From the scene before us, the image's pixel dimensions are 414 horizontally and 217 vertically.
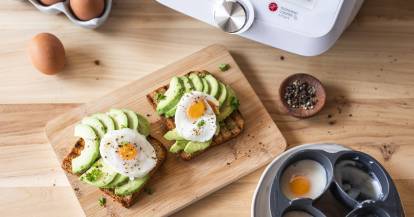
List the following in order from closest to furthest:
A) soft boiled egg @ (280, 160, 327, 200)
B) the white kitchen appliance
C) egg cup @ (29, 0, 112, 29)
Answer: the white kitchen appliance, soft boiled egg @ (280, 160, 327, 200), egg cup @ (29, 0, 112, 29)

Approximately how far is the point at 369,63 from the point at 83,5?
1.08 meters

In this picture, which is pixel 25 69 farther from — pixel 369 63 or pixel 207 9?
pixel 369 63

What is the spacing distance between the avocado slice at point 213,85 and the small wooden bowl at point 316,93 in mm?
231

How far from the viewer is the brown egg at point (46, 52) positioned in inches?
89.7

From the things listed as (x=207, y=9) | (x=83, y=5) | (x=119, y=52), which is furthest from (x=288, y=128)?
(x=83, y=5)

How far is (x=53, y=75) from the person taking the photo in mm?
2383

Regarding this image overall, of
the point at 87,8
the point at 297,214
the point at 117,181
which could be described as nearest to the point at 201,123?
the point at 117,181

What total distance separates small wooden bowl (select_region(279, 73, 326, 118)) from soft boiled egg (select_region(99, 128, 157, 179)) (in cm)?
52

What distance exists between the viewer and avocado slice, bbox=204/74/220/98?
90.0 inches

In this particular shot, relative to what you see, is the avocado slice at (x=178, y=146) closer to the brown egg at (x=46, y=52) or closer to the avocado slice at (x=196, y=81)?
the avocado slice at (x=196, y=81)

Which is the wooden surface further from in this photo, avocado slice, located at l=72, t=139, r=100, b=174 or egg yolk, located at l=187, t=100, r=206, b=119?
egg yolk, located at l=187, t=100, r=206, b=119

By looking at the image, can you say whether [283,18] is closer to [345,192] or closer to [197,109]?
[197,109]

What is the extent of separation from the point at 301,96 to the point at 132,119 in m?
0.62

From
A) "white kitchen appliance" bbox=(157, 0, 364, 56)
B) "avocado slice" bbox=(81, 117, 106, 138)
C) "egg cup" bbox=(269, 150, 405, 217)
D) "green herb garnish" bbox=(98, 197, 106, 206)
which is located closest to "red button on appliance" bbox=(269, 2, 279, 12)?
"white kitchen appliance" bbox=(157, 0, 364, 56)
